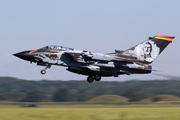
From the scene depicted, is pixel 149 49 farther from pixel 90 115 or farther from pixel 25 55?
pixel 25 55

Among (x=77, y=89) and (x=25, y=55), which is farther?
(x=77, y=89)

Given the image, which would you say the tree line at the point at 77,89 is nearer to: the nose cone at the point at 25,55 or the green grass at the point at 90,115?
the green grass at the point at 90,115

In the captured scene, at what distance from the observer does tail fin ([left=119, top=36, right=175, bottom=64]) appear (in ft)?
112

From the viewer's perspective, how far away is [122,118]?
73.6ft

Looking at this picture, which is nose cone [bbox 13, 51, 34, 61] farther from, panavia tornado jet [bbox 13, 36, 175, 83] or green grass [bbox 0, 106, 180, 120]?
green grass [bbox 0, 106, 180, 120]

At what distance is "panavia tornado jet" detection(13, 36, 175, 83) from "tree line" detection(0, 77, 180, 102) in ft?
193

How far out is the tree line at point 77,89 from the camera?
4392 inches

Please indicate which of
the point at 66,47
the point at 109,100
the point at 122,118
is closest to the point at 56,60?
the point at 66,47

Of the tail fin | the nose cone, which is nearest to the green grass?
the nose cone

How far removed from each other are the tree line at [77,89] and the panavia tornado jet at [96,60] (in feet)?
193

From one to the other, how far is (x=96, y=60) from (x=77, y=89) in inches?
4492

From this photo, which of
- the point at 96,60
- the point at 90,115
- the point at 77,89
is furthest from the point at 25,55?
the point at 77,89

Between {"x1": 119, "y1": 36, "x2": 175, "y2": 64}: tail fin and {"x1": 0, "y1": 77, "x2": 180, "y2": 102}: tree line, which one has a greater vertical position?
{"x1": 119, "y1": 36, "x2": 175, "y2": 64}: tail fin

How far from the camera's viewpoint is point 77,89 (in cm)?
14512
